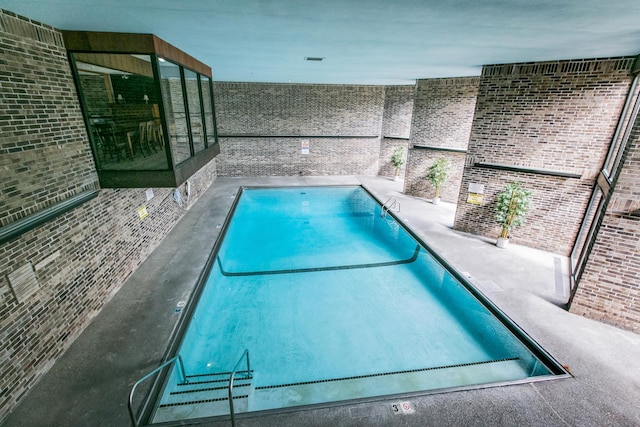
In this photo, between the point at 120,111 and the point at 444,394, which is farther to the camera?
the point at 120,111

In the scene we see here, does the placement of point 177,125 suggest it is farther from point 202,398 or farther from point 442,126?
point 442,126

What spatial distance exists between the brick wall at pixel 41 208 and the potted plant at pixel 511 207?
8.09 metres

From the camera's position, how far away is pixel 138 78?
24.8 ft

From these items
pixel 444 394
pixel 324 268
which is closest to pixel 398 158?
pixel 324 268

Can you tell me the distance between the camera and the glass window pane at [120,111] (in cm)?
506

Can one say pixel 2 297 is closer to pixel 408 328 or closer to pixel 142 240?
pixel 142 240

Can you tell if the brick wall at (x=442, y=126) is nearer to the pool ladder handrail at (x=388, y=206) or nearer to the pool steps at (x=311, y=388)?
the pool ladder handrail at (x=388, y=206)

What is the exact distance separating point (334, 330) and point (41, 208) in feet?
15.2

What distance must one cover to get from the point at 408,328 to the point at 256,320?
280 cm

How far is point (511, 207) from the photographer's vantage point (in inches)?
266

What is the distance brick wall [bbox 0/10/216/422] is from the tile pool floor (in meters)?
0.33

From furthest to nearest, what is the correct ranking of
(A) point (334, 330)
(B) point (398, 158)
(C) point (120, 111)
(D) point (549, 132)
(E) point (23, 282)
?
(B) point (398, 158), (C) point (120, 111), (D) point (549, 132), (A) point (334, 330), (E) point (23, 282)

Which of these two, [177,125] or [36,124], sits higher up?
[36,124]

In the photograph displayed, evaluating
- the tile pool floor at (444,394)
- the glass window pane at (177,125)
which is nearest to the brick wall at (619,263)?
the tile pool floor at (444,394)
